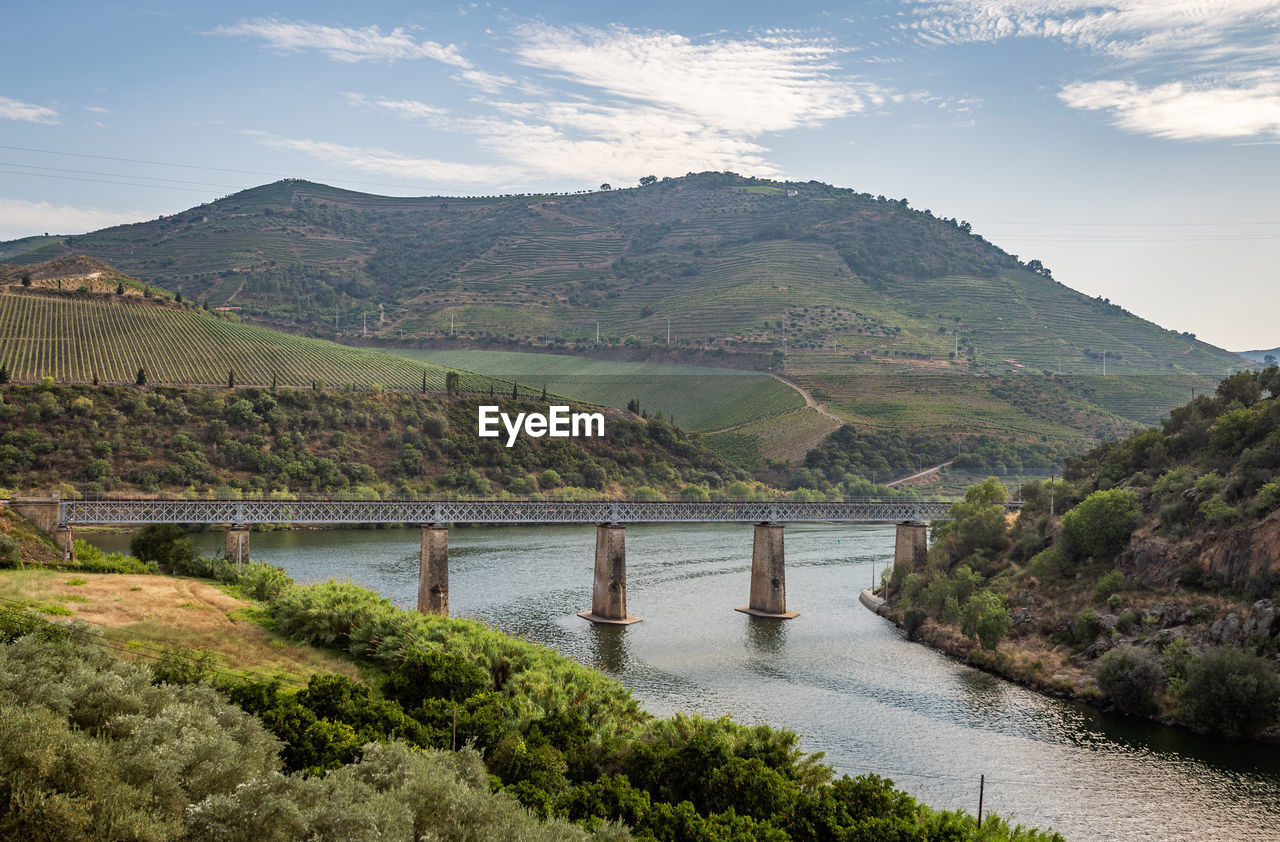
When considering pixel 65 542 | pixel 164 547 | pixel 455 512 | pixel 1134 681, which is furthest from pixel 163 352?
pixel 1134 681

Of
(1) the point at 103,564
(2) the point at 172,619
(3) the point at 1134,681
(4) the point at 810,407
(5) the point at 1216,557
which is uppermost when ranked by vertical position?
(4) the point at 810,407

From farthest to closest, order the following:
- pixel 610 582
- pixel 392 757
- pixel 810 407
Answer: pixel 810 407, pixel 610 582, pixel 392 757

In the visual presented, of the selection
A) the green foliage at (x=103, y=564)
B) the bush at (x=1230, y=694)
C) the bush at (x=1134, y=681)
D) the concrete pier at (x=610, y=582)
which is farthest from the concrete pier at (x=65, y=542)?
the bush at (x=1230, y=694)

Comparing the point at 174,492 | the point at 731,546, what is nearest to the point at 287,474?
the point at 174,492

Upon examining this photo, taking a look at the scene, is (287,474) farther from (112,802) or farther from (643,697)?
(112,802)

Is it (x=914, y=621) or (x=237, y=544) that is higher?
(x=237, y=544)

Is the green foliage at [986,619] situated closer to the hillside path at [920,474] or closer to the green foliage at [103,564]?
the green foliage at [103,564]

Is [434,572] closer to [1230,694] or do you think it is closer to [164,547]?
[164,547]
